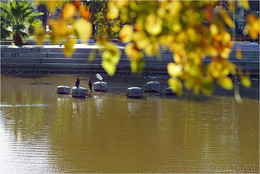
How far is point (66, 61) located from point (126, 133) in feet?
69.6

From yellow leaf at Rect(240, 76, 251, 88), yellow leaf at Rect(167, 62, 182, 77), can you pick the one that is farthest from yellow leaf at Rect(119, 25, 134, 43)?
yellow leaf at Rect(240, 76, 251, 88)

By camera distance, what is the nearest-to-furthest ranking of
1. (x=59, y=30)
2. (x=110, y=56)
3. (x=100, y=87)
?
(x=110, y=56) < (x=59, y=30) < (x=100, y=87)

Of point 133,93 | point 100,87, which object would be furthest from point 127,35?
point 100,87

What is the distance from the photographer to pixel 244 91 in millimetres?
33250

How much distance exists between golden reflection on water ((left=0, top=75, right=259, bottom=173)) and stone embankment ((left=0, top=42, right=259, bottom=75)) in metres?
9.60

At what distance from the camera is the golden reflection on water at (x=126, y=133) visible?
18.3 metres

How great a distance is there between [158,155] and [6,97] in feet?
42.7

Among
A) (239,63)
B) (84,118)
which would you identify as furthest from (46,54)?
(84,118)

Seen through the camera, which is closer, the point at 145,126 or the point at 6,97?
the point at 145,126

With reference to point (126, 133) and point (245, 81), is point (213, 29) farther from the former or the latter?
point (126, 133)

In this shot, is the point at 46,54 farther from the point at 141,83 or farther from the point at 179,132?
the point at 179,132

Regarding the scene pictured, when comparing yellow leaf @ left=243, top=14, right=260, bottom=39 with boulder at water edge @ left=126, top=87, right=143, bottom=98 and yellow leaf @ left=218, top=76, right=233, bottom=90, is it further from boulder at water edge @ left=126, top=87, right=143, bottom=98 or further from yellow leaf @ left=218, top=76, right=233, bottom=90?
boulder at water edge @ left=126, top=87, right=143, bottom=98

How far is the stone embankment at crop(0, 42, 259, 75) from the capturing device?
4194 cm

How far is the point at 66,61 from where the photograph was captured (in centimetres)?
4281
